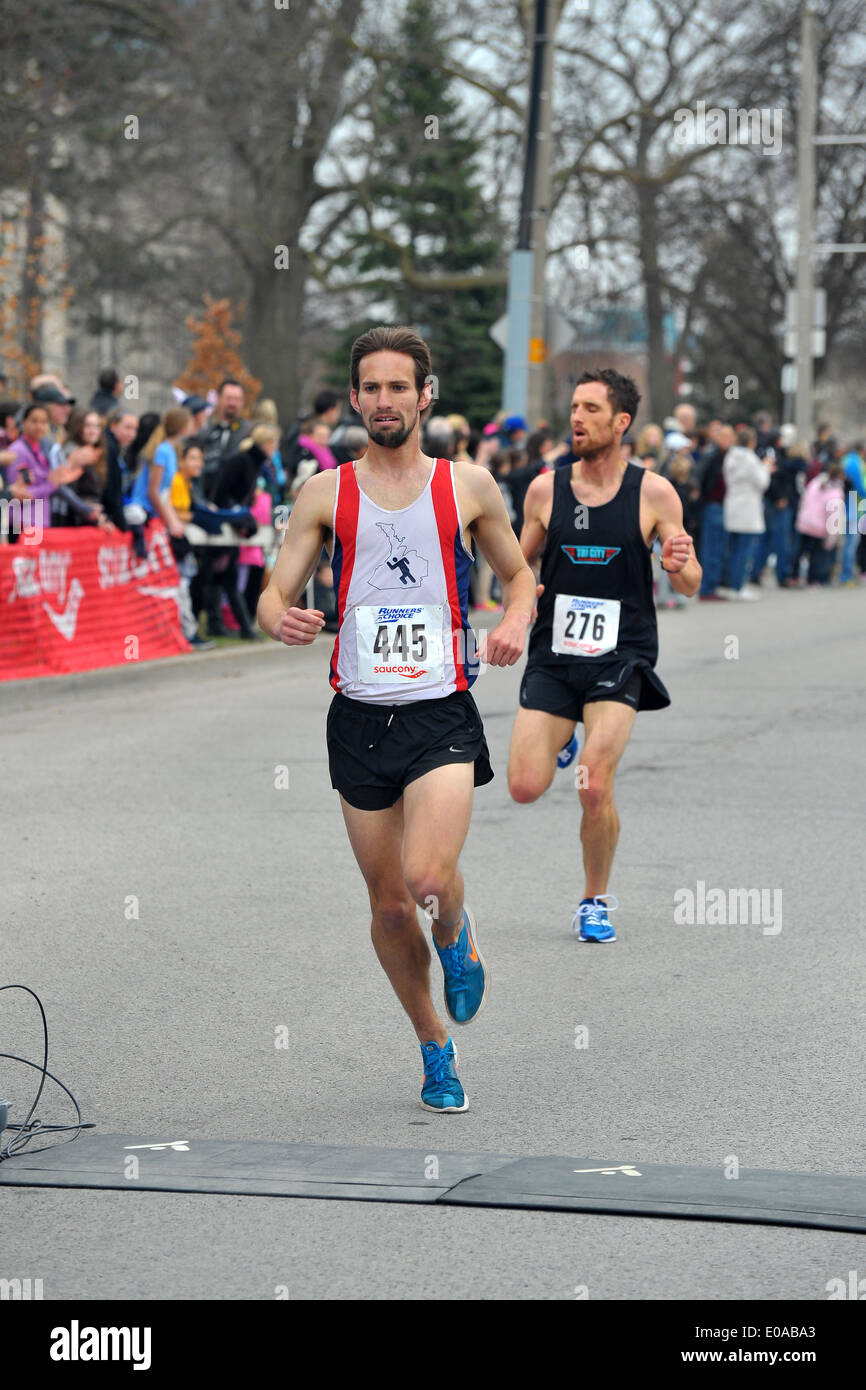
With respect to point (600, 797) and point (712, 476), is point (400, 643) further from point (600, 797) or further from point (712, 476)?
point (712, 476)

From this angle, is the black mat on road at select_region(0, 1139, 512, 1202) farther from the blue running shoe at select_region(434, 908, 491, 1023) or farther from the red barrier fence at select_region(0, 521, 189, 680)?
the red barrier fence at select_region(0, 521, 189, 680)

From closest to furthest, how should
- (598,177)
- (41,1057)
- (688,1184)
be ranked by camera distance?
(688,1184) < (41,1057) < (598,177)

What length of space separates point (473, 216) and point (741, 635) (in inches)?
696

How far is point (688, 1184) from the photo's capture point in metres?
4.82

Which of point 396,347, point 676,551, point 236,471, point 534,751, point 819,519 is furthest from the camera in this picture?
point 819,519

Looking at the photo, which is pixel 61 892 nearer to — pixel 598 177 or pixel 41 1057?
pixel 41 1057

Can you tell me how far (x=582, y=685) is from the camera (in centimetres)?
786

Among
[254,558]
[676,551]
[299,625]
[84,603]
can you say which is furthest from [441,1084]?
[254,558]

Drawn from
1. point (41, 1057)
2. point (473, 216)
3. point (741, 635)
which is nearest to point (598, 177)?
point (473, 216)

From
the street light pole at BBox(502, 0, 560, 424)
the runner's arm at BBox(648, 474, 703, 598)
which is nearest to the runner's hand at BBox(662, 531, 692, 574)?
the runner's arm at BBox(648, 474, 703, 598)

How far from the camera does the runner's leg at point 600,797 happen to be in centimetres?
764

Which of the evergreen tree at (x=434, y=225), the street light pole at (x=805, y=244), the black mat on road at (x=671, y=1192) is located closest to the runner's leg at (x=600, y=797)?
the black mat on road at (x=671, y=1192)

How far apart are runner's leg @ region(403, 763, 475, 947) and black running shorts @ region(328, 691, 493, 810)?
40mm

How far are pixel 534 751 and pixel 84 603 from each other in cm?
831
